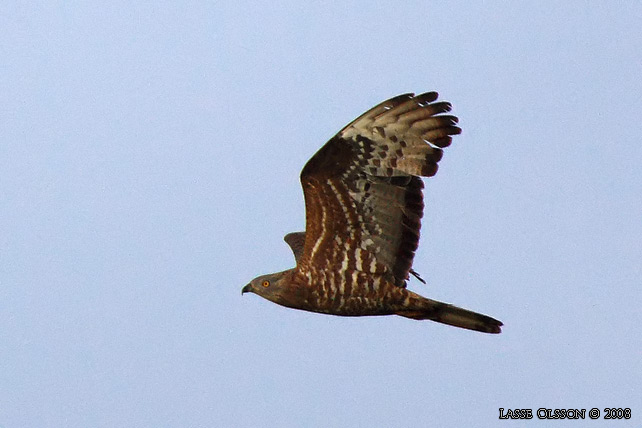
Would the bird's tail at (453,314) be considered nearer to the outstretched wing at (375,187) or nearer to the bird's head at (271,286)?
the outstretched wing at (375,187)

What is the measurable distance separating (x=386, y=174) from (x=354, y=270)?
1323 mm

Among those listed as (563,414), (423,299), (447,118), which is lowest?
(563,414)

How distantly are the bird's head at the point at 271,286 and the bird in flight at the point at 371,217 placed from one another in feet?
0.04

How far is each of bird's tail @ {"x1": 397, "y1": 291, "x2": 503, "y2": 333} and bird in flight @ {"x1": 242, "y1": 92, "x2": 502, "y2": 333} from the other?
0.04 ft

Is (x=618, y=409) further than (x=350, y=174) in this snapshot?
Yes

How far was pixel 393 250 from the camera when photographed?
15.9 meters

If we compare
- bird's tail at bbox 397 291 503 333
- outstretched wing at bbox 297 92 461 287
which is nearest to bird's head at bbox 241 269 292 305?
outstretched wing at bbox 297 92 461 287

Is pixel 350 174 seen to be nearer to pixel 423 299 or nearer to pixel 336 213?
pixel 336 213

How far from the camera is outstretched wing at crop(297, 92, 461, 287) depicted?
1524cm

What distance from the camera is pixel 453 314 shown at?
52.4 feet

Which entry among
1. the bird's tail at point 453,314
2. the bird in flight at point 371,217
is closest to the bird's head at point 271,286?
the bird in flight at point 371,217

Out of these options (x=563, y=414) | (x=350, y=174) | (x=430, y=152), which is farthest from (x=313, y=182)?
(x=563, y=414)

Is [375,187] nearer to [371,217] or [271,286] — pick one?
[371,217]

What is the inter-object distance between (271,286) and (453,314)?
235cm
